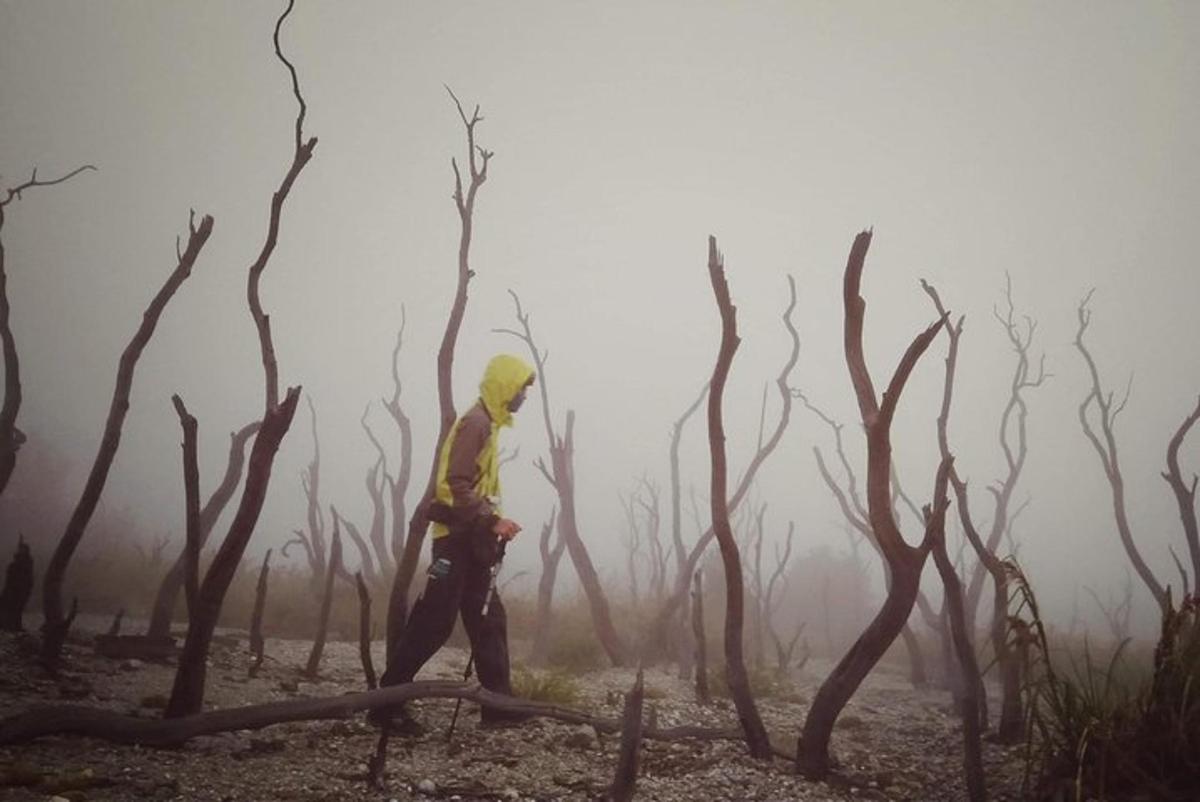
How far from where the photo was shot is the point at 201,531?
814 cm

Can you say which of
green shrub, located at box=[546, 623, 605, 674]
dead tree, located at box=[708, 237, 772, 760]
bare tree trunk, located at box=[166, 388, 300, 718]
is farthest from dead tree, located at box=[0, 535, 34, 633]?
dead tree, located at box=[708, 237, 772, 760]

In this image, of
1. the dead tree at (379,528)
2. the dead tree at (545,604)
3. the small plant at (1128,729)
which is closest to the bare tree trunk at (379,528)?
the dead tree at (379,528)

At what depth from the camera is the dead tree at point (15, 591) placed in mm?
6406

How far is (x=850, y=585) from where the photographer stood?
2728 centimetres

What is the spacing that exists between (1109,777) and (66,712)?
6127 mm

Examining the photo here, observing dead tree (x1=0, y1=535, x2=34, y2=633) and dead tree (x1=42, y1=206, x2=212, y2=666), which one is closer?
dead tree (x1=42, y1=206, x2=212, y2=666)

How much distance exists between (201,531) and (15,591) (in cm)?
193

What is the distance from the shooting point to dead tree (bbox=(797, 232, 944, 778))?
13.4 feet

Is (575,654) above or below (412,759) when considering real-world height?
below

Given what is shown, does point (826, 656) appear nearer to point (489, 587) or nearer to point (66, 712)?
point (489, 587)

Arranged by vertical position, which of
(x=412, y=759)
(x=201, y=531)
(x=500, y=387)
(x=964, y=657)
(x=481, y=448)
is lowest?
(x=412, y=759)

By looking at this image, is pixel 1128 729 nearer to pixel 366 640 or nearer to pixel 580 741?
pixel 580 741

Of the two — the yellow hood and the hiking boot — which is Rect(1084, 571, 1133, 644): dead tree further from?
the yellow hood

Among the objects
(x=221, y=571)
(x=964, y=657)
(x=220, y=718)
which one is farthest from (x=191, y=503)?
(x=964, y=657)
